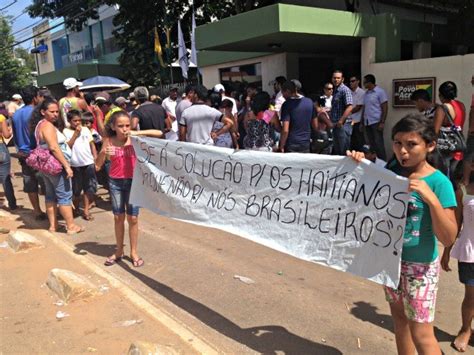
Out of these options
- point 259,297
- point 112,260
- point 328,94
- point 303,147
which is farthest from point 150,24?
point 259,297

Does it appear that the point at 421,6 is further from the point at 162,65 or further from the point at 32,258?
the point at 32,258

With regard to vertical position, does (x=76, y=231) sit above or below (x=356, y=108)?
below

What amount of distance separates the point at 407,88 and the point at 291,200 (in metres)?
6.45

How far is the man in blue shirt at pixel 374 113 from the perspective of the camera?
8.44 metres

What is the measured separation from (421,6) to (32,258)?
42.7ft

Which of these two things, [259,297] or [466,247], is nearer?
[466,247]

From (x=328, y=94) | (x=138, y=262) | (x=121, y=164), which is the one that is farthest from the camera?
(x=328, y=94)

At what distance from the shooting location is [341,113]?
803 centimetres

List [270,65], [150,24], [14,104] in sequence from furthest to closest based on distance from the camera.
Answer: [150,24] < [270,65] < [14,104]

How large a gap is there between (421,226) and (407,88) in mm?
6958

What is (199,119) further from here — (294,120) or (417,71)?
(417,71)

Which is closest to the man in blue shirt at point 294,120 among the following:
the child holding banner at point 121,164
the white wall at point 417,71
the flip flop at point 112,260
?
the child holding banner at point 121,164

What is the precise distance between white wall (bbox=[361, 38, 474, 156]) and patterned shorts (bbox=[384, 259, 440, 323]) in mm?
6384

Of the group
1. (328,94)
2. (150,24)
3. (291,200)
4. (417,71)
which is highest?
(150,24)
